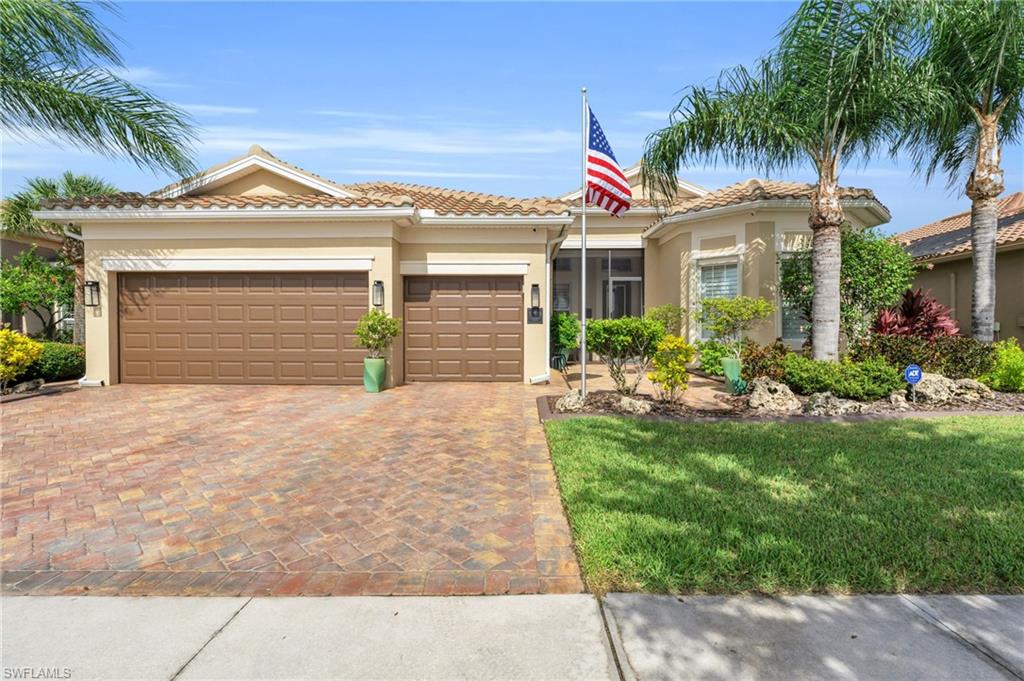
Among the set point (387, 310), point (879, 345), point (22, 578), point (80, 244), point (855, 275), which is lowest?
point (22, 578)

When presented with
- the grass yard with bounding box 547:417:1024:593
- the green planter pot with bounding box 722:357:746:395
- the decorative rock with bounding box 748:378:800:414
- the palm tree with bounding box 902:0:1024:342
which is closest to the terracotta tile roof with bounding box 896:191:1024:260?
the palm tree with bounding box 902:0:1024:342

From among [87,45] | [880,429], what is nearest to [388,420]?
[880,429]

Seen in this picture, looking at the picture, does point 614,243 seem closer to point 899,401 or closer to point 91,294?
point 899,401

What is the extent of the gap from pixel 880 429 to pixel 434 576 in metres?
6.68

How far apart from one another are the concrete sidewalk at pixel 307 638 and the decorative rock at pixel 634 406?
522 centimetres

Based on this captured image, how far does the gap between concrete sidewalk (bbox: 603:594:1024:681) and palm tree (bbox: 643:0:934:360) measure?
7.50 m

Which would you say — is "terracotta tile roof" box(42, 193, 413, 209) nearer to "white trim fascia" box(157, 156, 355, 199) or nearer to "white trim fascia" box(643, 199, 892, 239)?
"white trim fascia" box(157, 156, 355, 199)

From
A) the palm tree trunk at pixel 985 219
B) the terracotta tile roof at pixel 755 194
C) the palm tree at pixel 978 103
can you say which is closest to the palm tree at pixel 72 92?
the terracotta tile roof at pixel 755 194

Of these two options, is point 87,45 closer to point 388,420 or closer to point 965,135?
point 388,420

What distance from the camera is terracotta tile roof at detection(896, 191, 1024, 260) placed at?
13219 mm

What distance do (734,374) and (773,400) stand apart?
1.74 m

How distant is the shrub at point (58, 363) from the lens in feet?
37.7

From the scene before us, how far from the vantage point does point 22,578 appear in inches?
135

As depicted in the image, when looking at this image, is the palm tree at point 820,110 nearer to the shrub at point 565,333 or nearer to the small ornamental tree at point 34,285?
the shrub at point 565,333
